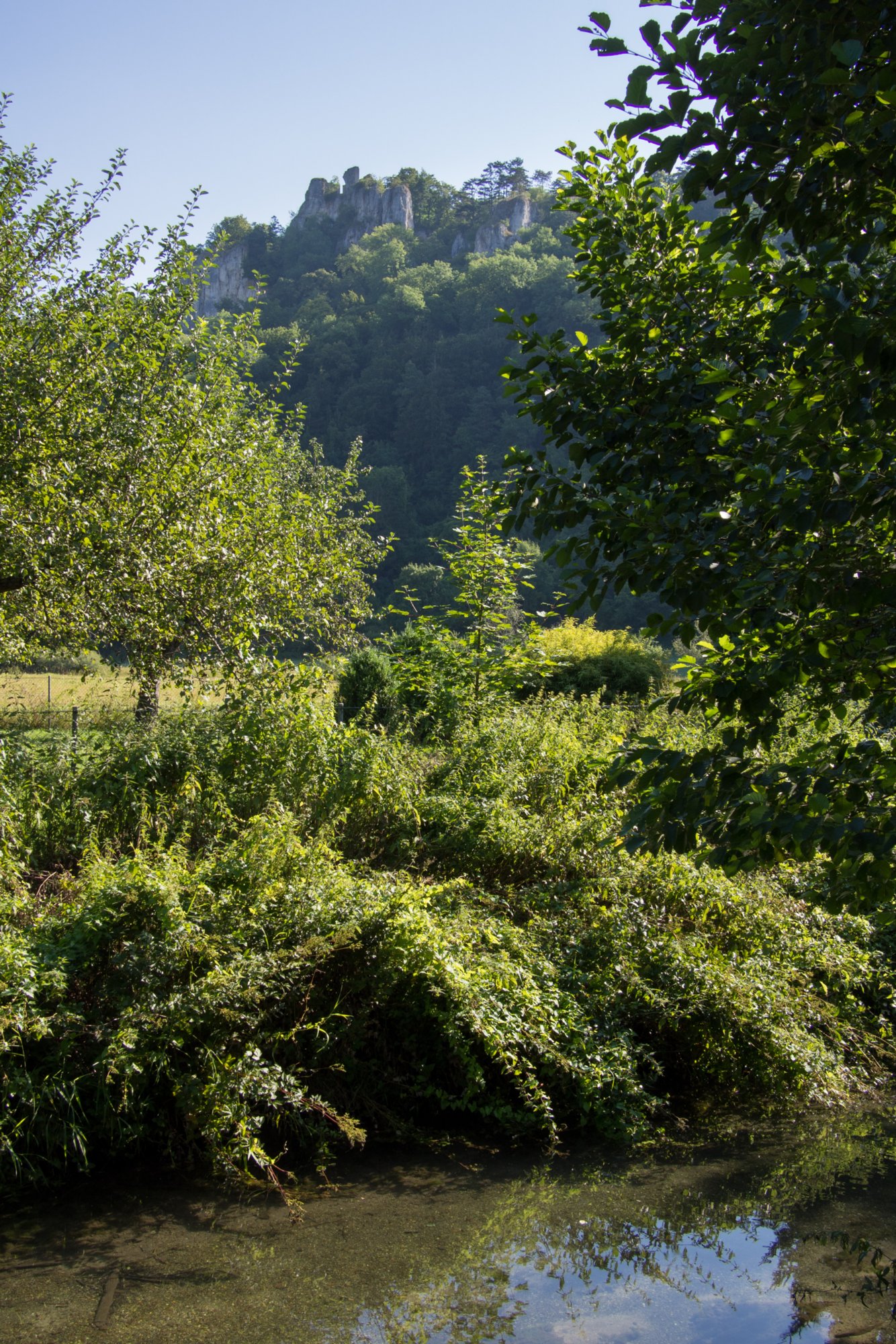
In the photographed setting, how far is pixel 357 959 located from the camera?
5.76 metres

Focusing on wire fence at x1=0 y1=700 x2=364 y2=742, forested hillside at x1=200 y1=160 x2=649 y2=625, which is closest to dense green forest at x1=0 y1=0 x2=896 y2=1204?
wire fence at x1=0 y1=700 x2=364 y2=742

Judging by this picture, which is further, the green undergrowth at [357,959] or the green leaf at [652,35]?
the green undergrowth at [357,959]

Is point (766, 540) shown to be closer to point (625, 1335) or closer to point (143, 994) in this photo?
point (625, 1335)

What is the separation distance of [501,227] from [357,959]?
99927 mm

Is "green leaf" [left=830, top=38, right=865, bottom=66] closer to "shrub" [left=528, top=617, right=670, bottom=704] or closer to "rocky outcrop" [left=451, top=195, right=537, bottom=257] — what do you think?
"shrub" [left=528, top=617, right=670, bottom=704]

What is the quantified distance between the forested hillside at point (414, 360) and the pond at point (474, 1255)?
121 ft

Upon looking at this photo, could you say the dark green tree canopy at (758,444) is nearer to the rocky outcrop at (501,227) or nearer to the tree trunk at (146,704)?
the tree trunk at (146,704)

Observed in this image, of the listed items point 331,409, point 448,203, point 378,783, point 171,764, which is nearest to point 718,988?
point 378,783

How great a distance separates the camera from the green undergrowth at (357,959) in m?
→ 4.93

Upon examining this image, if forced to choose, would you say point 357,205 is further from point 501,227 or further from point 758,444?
point 758,444

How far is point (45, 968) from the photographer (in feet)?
16.3

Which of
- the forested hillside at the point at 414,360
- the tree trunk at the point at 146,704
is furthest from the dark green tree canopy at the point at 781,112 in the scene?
the forested hillside at the point at 414,360

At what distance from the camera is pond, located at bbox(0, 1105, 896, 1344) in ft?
12.9

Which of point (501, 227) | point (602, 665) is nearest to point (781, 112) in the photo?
point (602, 665)
